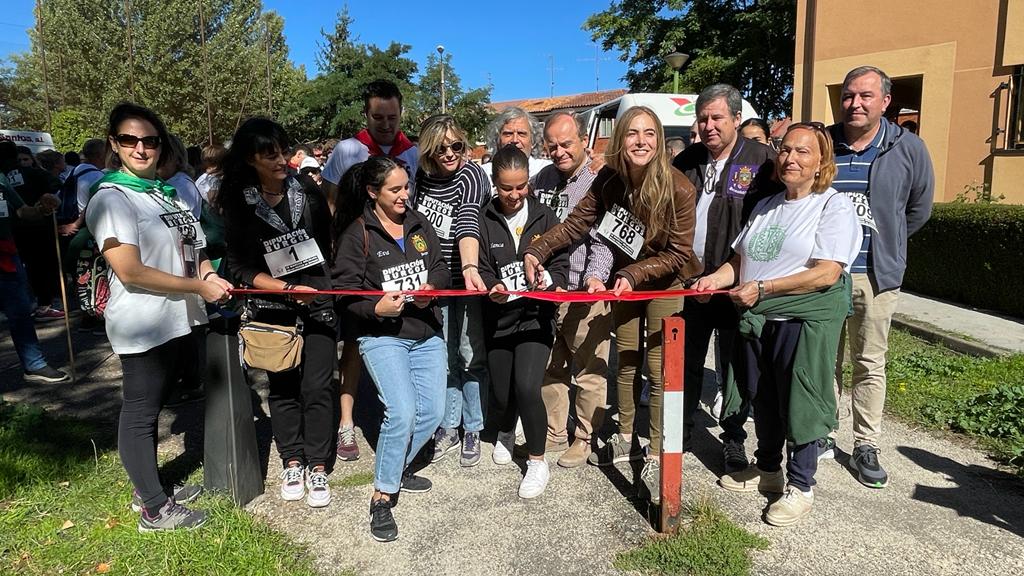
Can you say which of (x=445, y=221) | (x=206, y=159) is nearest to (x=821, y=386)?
(x=445, y=221)

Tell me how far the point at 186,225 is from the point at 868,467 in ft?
12.7

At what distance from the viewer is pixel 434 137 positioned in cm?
379

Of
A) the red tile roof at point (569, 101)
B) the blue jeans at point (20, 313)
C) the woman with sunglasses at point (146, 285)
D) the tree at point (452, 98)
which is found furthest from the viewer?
the red tile roof at point (569, 101)

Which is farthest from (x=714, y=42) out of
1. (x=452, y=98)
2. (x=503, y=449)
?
(x=503, y=449)

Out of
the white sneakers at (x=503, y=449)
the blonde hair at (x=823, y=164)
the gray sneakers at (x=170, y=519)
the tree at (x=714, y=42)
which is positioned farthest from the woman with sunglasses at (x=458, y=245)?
the tree at (x=714, y=42)

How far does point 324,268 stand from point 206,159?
4272 mm

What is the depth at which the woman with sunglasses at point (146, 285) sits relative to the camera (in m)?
2.85

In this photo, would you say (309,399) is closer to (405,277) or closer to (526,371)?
(405,277)

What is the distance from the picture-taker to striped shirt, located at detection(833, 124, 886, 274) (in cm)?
371

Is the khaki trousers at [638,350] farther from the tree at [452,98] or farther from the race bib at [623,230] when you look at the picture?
the tree at [452,98]

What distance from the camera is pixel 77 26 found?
28.7m

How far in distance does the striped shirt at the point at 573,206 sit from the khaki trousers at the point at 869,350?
4.91 feet

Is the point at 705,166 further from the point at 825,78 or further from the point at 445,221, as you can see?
the point at 825,78

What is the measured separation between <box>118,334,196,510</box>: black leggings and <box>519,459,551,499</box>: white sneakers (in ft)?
5.95
